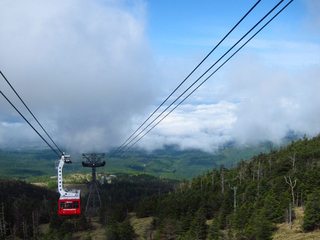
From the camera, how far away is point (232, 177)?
195375 mm

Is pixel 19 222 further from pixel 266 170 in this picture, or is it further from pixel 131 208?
pixel 266 170

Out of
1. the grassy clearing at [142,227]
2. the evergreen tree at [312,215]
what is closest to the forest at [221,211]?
the evergreen tree at [312,215]

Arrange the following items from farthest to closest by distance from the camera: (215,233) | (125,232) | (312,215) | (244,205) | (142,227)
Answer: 1. (142,227)
2. (125,232)
3. (244,205)
4. (215,233)
5. (312,215)

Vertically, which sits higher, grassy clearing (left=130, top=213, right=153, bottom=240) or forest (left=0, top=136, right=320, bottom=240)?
forest (left=0, top=136, right=320, bottom=240)

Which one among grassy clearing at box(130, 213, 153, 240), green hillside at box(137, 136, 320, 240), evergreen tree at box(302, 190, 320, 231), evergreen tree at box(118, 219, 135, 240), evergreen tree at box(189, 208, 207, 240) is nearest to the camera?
evergreen tree at box(302, 190, 320, 231)

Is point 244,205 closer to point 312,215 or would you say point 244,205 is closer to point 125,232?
point 312,215

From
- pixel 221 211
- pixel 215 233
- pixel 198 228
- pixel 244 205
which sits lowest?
pixel 215 233

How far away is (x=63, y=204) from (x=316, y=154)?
165 m

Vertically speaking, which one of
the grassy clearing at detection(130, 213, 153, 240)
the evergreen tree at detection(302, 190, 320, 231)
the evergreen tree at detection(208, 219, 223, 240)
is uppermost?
the evergreen tree at detection(302, 190, 320, 231)

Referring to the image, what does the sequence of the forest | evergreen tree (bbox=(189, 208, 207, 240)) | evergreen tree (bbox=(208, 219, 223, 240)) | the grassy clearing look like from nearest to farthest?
evergreen tree (bbox=(208, 219, 223, 240)) → the forest → evergreen tree (bbox=(189, 208, 207, 240)) → the grassy clearing

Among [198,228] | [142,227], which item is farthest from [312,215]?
[142,227]

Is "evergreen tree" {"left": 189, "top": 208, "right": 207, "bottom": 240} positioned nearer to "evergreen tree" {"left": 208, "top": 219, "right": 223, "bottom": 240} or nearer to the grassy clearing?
"evergreen tree" {"left": 208, "top": 219, "right": 223, "bottom": 240}

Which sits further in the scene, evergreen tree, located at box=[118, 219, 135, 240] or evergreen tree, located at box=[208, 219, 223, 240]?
evergreen tree, located at box=[118, 219, 135, 240]

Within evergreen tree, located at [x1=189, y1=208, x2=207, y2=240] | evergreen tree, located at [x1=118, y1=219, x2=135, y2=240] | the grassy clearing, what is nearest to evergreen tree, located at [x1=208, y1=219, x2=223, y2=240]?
evergreen tree, located at [x1=189, y1=208, x2=207, y2=240]
